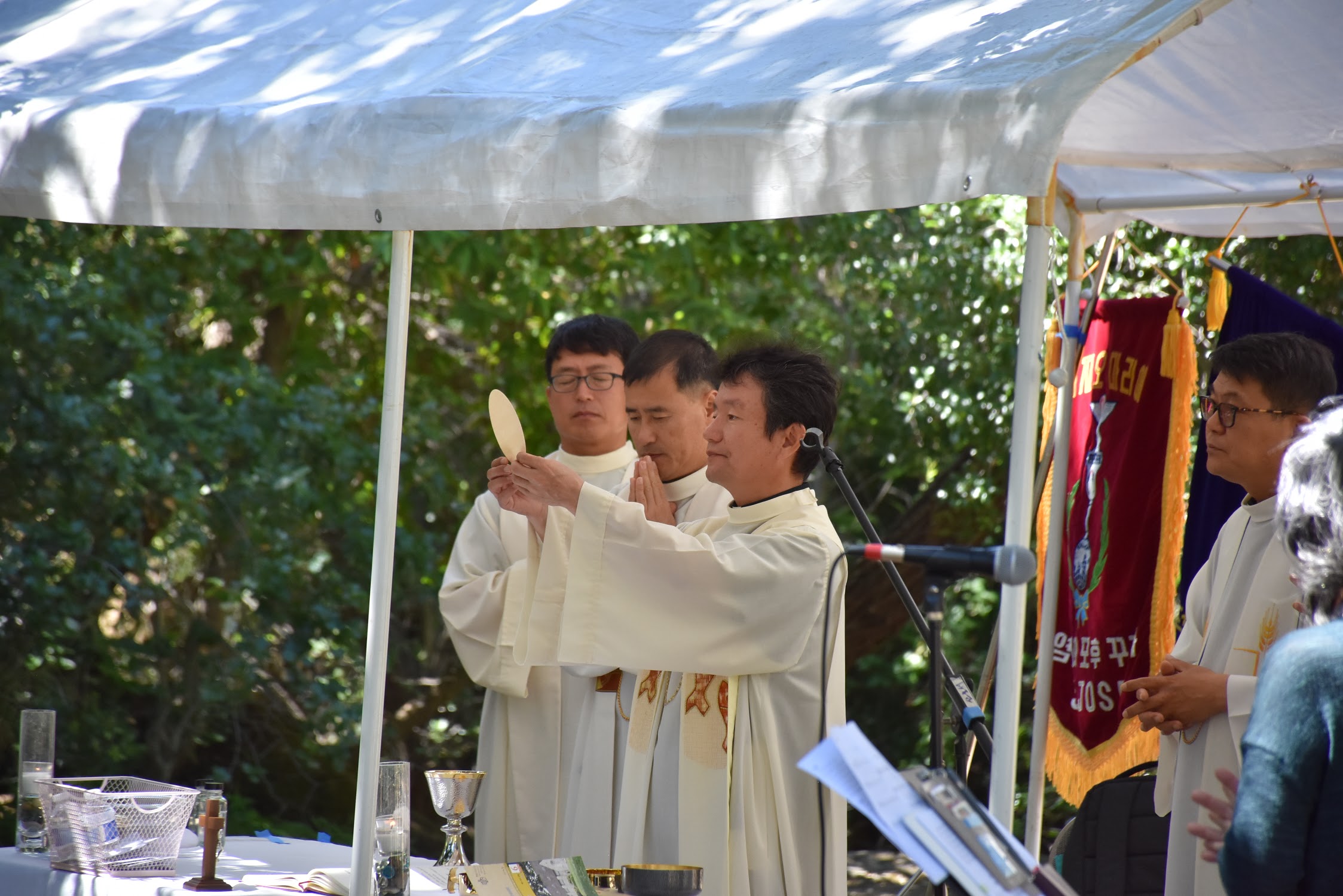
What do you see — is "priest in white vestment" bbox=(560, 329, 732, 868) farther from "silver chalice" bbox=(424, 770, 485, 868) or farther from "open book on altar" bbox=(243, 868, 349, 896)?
"open book on altar" bbox=(243, 868, 349, 896)

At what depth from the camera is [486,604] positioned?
4.12 metres

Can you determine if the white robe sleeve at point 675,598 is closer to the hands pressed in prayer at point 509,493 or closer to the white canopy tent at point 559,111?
the hands pressed in prayer at point 509,493

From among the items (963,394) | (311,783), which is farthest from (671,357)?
(311,783)

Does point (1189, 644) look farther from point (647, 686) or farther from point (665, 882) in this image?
point (665, 882)

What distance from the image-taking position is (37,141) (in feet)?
9.83

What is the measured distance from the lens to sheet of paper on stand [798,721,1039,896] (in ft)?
5.79

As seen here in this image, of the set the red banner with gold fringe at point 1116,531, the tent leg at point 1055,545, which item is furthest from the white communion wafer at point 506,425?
the red banner with gold fringe at point 1116,531

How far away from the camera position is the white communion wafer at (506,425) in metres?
2.98

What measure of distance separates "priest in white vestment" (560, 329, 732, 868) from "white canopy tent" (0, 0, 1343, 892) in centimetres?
74

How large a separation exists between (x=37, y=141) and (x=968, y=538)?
18.9ft

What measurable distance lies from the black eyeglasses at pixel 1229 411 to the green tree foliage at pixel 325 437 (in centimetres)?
327

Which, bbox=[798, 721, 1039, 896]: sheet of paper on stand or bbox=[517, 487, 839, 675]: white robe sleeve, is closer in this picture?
bbox=[798, 721, 1039, 896]: sheet of paper on stand

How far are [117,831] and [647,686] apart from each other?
1.20 meters

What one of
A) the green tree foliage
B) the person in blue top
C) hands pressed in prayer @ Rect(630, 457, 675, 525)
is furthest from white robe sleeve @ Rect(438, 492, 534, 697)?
the green tree foliage
